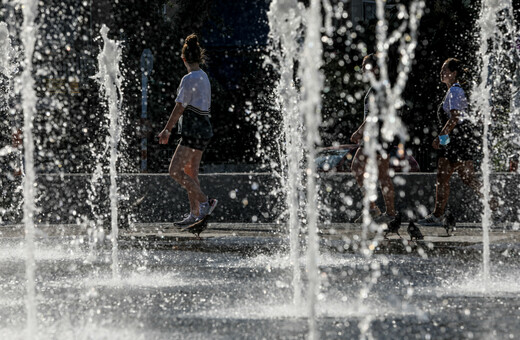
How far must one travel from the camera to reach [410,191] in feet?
36.1

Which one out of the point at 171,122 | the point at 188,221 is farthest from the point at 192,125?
the point at 188,221

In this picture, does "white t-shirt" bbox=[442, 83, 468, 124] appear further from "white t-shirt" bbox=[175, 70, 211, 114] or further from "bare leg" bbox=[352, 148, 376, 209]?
"white t-shirt" bbox=[175, 70, 211, 114]

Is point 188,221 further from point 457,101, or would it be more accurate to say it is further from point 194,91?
point 457,101

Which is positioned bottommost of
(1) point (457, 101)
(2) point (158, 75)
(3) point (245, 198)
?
(3) point (245, 198)

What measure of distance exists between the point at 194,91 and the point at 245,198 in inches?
105

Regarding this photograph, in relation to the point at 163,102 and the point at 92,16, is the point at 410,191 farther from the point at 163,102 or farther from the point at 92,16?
the point at 92,16

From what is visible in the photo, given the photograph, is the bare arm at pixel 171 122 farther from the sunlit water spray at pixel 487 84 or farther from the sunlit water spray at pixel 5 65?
the sunlit water spray at pixel 5 65

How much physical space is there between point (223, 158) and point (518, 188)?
1805 cm

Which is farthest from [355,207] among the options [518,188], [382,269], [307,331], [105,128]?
[105,128]

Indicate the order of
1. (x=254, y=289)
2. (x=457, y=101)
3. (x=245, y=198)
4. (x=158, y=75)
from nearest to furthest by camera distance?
(x=254, y=289) < (x=457, y=101) < (x=245, y=198) < (x=158, y=75)

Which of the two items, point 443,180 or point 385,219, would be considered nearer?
point 385,219

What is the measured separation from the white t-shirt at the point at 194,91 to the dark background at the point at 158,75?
9144 mm

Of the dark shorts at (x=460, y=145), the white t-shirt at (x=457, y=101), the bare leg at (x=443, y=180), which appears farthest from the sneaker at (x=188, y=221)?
the white t-shirt at (x=457, y=101)

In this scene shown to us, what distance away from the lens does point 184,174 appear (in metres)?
8.73
